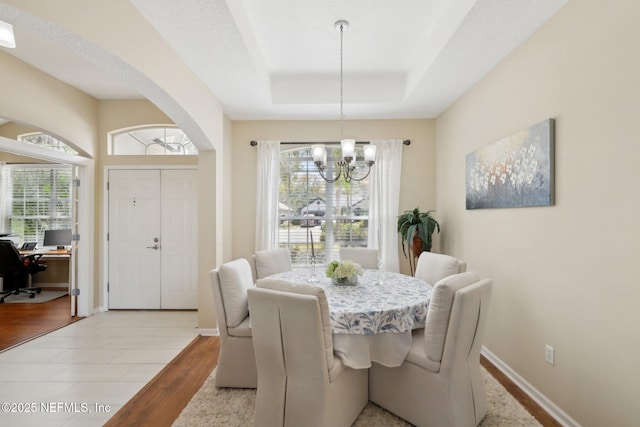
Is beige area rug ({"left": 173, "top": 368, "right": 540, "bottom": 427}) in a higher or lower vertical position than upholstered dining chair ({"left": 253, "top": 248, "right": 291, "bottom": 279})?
lower

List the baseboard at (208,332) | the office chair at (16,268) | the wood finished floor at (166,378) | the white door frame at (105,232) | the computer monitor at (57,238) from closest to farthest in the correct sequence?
1. the wood finished floor at (166,378)
2. the baseboard at (208,332)
3. the white door frame at (105,232)
4. the office chair at (16,268)
5. the computer monitor at (57,238)

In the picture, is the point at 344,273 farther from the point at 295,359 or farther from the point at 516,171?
the point at 516,171

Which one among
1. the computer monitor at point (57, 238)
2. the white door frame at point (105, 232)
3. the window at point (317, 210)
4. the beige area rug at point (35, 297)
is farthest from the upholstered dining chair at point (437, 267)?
the computer monitor at point (57, 238)

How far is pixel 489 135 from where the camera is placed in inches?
115

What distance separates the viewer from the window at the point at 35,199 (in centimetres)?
573

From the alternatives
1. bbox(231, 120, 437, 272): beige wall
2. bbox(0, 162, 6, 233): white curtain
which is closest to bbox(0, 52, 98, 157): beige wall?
bbox(231, 120, 437, 272): beige wall

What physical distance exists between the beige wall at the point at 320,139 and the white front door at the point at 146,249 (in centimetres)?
69

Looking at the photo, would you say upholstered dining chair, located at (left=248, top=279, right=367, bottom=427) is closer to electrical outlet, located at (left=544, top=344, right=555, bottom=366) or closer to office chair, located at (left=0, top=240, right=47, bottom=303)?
electrical outlet, located at (left=544, top=344, right=555, bottom=366)

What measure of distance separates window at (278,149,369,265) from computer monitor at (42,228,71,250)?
4.22 metres

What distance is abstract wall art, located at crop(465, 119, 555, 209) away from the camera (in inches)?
84.9

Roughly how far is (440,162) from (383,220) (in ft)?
3.55

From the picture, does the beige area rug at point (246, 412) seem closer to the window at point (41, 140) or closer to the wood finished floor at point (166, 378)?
the wood finished floor at point (166, 378)

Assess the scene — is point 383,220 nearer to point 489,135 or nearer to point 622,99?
point 489,135

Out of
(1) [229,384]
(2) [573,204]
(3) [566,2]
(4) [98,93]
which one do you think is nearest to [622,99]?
(2) [573,204]
